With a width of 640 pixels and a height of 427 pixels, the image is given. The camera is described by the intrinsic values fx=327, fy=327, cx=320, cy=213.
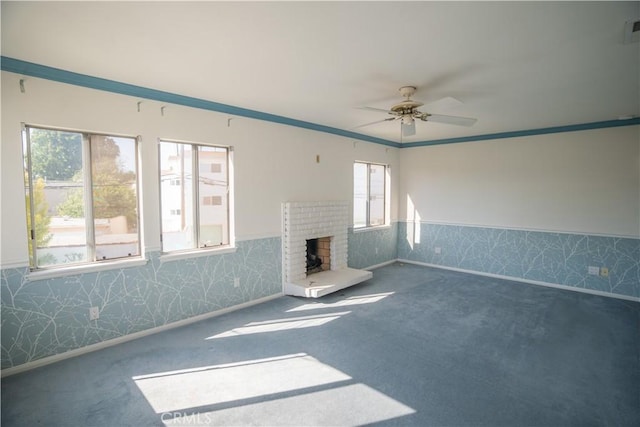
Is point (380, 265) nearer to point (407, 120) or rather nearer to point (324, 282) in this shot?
point (324, 282)

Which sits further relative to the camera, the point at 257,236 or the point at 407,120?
the point at 257,236

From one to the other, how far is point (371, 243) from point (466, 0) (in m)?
4.65

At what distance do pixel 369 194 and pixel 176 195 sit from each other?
Result: 3602 millimetres

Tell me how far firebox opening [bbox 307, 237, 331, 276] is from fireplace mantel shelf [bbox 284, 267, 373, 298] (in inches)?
6.8

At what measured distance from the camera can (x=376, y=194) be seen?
20.8 ft

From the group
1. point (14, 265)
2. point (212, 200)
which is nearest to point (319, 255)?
point (212, 200)

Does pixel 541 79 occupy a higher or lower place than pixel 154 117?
higher

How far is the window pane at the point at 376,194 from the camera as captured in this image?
20.5 ft

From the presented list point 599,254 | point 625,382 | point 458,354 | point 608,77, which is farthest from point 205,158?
point 599,254

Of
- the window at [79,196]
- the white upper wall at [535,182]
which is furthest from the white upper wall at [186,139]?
the white upper wall at [535,182]

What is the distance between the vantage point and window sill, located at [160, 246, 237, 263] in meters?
3.39

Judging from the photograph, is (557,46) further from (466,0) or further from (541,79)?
(466,0)

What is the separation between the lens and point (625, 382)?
246 cm

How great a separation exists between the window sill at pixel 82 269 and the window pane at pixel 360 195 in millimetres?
3624
